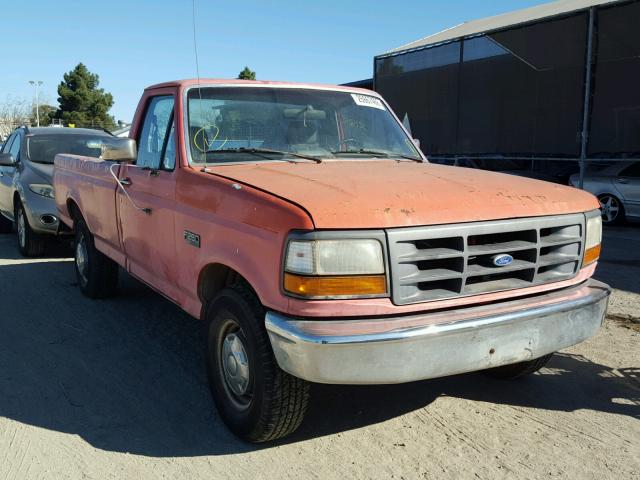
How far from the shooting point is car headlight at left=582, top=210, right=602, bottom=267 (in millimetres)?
3404

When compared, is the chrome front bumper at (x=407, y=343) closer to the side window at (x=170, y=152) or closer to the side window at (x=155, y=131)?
the side window at (x=170, y=152)

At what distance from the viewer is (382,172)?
12.0 feet

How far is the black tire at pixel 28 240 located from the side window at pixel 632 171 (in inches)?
415

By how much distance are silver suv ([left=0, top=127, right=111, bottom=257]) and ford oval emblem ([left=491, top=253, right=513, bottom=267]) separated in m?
6.46

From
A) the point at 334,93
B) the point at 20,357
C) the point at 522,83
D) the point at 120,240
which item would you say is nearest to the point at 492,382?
the point at 334,93

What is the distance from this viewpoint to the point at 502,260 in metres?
2.99

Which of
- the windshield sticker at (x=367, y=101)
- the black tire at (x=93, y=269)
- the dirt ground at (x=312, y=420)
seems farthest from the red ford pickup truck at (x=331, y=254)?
the black tire at (x=93, y=269)

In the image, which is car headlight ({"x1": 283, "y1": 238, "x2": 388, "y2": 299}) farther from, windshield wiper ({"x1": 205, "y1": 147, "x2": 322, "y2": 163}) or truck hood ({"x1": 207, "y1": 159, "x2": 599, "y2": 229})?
windshield wiper ({"x1": 205, "y1": 147, "x2": 322, "y2": 163})

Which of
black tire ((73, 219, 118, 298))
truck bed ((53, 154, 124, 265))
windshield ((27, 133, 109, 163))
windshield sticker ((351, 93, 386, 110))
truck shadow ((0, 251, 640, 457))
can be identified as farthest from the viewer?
windshield ((27, 133, 109, 163))

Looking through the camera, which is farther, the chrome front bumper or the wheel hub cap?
the wheel hub cap

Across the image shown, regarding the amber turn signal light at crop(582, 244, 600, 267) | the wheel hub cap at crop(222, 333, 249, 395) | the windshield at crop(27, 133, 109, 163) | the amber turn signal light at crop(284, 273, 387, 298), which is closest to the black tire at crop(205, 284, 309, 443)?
the wheel hub cap at crop(222, 333, 249, 395)

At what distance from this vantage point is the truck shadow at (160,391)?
132 inches

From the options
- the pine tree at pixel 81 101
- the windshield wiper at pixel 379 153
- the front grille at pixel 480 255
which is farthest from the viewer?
the pine tree at pixel 81 101

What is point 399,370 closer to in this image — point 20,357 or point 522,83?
point 20,357
